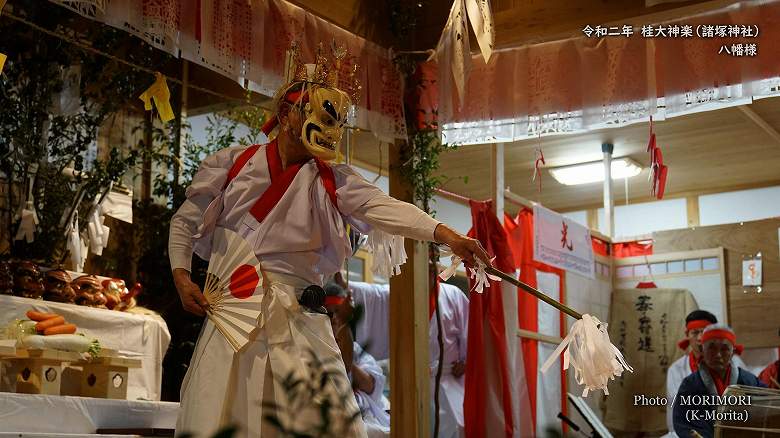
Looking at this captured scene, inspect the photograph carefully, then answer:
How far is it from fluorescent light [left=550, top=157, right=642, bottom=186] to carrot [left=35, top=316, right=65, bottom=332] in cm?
511

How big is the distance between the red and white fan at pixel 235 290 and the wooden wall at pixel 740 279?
5.33 m

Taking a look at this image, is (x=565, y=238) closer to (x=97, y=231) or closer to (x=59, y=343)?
(x=97, y=231)

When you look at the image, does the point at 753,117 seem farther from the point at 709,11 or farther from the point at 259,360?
A: the point at 259,360

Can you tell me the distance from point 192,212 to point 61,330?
110 centimetres

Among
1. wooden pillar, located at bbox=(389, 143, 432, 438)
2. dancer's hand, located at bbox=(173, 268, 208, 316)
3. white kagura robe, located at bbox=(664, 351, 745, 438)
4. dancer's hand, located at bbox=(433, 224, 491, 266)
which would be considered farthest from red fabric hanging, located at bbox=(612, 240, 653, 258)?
dancer's hand, located at bbox=(173, 268, 208, 316)

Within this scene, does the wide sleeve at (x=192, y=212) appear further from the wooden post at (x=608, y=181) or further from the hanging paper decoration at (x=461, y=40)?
the wooden post at (x=608, y=181)

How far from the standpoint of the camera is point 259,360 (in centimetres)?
256

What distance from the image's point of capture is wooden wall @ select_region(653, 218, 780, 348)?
6.94 metres

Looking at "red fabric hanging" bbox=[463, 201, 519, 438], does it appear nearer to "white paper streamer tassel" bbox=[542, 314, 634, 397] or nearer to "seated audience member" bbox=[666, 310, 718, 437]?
"seated audience member" bbox=[666, 310, 718, 437]

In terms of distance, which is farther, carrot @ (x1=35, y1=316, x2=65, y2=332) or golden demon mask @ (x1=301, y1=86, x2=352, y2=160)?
carrot @ (x1=35, y1=316, x2=65, y2=332)

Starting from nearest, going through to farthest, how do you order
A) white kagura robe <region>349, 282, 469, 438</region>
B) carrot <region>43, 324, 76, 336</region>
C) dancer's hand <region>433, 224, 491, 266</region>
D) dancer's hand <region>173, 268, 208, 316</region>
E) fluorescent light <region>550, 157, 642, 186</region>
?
1. dancer's hand <region>433, 224, 491, 266</region>
2. dancer's hand <region>173, 268, 208, 316</region>
3. carrot <region>43, 324, 76, 336</region>
4. white kagura robe <region>349, 282, 469, 438</region>
5. fluorescent light <region>550, 157, 642, 186</region>

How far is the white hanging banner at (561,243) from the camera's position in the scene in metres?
6.04

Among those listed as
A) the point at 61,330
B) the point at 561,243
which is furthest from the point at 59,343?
the point at 561,243

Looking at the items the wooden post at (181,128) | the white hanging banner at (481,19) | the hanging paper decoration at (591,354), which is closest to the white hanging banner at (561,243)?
the white hanging banner at (481,19)
